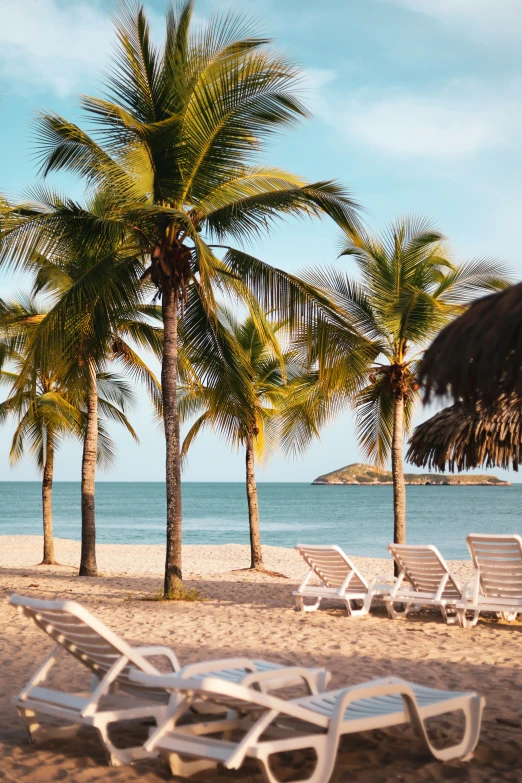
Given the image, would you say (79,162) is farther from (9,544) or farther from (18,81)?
(9,544)

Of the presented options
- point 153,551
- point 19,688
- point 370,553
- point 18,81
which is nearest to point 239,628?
point 19,688

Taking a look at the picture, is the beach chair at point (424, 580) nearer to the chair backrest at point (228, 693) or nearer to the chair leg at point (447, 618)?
the chair leg at point (447, 618)

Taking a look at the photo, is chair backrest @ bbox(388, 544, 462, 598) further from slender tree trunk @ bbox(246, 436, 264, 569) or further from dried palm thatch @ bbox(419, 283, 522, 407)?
slender tree trunk @ bbox(246, 436, 264, 569)

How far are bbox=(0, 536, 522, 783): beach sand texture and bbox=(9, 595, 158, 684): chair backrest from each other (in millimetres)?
515

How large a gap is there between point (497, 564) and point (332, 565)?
2.22m

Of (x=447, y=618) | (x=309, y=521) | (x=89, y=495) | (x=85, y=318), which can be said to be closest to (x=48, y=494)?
(x=89, y=495)

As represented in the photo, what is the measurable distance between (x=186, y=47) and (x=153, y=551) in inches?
956

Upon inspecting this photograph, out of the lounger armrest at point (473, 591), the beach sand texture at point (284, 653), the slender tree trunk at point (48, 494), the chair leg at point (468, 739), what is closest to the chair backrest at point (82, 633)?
the beach sand texture at point (284, 653)

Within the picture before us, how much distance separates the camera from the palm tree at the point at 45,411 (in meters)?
16.0

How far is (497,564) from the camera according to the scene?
8.46m

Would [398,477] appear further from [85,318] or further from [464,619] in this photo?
[85,318]

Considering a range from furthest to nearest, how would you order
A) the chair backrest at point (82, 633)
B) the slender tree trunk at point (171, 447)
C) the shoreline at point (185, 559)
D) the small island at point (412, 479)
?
the small island at point (412, 479), the shoreline at point (185, 559), the slender tree trunk at point (171, 447), the chair backrest at point (82, 633)

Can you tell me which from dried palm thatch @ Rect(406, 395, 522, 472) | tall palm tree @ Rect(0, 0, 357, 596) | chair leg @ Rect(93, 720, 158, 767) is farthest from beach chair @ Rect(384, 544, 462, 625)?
chair leg @ Rect(93, 720, 158, 767)

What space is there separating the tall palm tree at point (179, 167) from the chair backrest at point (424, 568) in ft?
9.67
